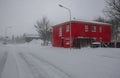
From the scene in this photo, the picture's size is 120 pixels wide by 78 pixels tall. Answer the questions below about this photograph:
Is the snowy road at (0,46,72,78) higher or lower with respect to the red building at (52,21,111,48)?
lower

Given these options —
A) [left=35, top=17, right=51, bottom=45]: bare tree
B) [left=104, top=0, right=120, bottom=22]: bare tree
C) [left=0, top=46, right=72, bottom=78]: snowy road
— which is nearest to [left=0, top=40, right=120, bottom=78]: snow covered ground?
[left=0, top=46, right=72, bottom=78]: snowy road

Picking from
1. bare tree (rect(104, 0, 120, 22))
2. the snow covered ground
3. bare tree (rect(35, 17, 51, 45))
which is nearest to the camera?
the snow covered ground

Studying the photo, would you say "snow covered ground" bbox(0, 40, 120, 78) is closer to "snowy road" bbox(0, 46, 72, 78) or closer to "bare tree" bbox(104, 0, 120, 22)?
"snowy road" bbox(0, 46, 72, 78)

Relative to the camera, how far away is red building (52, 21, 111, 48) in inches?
1265

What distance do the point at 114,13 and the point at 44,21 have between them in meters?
32.1

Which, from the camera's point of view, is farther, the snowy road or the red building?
the red building

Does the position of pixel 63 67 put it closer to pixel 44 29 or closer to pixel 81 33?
pixel 81 33

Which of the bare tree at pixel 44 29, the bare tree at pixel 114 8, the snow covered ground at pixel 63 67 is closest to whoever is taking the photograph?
the snow covered ground at pixel 63 67

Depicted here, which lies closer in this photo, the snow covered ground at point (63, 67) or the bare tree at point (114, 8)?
the snow covered ground at point (63, 67)

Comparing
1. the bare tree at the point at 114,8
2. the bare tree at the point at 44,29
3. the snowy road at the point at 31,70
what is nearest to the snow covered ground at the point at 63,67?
the snowy road at the point at 31,70

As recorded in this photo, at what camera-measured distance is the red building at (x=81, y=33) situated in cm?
3212

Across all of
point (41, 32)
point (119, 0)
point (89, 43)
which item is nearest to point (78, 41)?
point (89, 43)

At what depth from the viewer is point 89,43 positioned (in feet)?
109

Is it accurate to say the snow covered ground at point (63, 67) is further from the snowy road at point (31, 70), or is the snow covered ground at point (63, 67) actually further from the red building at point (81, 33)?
the red building at point (81, 33)
